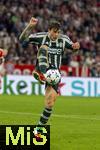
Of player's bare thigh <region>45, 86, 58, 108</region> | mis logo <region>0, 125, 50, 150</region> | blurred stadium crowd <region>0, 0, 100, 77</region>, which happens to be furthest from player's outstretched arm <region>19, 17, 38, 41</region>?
blurred stadium crowd <region>0, 0, 100, 77</region>

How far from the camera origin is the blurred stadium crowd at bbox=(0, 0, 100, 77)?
3266 cm

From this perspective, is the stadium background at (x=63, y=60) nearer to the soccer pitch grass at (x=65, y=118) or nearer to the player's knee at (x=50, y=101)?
the soccer pitch grass at (x=65, y=118)

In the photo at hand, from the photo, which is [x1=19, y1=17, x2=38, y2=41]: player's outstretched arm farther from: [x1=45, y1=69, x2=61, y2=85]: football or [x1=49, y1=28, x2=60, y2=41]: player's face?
[x1=45, y1=69, x2=61, y2=85]: football

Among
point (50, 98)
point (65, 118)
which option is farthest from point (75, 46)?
point (65, 118)

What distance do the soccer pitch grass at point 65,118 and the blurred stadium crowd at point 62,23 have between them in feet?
21.2

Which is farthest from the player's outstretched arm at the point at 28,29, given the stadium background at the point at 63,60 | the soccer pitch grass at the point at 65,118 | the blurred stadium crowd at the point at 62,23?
the blurred stadium crowd at the point at 62,23

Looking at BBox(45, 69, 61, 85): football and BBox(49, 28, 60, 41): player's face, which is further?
BBox(49, 28, 60, 41): player's face

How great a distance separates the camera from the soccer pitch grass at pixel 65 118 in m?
13.4

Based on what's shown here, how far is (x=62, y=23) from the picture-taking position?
116 ft

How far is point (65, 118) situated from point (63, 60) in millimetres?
14926

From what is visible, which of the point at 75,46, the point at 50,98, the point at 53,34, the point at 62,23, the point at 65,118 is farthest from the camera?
the point at 62,23

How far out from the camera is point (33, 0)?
36.6 metres

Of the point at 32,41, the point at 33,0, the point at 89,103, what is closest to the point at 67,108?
the point at 89,103

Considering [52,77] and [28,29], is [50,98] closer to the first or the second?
[52,77]
